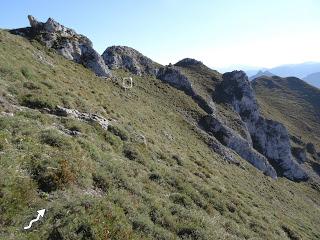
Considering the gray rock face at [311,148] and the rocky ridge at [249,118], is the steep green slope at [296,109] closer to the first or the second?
the gray rock face at [311,148]

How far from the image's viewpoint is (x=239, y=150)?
69.9 metres

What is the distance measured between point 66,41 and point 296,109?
12933 cm

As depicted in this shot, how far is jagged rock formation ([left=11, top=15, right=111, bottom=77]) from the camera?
2029 inches

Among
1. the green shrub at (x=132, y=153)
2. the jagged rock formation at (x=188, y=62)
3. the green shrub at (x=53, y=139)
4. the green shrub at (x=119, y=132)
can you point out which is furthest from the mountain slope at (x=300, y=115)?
the green shrub at (x=53, y=139)

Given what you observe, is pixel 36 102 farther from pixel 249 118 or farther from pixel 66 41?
pixel 249 118

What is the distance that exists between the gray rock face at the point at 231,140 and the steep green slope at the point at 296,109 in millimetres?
49041

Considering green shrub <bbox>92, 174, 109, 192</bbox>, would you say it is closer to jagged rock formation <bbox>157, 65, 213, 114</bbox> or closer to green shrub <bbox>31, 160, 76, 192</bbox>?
green shrub <bbox>31, 160, 76, 192</bbox>

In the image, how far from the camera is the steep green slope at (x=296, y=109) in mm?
132587

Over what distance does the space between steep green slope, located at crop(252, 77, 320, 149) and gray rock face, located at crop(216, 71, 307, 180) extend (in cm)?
2492

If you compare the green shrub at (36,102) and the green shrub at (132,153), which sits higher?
the green shrub at (36,102)

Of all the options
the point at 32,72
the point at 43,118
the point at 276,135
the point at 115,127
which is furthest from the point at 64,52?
the point at 276,135

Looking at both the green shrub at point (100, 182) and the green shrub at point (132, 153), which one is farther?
the green shrub at point (132, 153)

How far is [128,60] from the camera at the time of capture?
3029 inches

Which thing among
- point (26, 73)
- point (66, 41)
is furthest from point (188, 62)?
point (26, 73)
